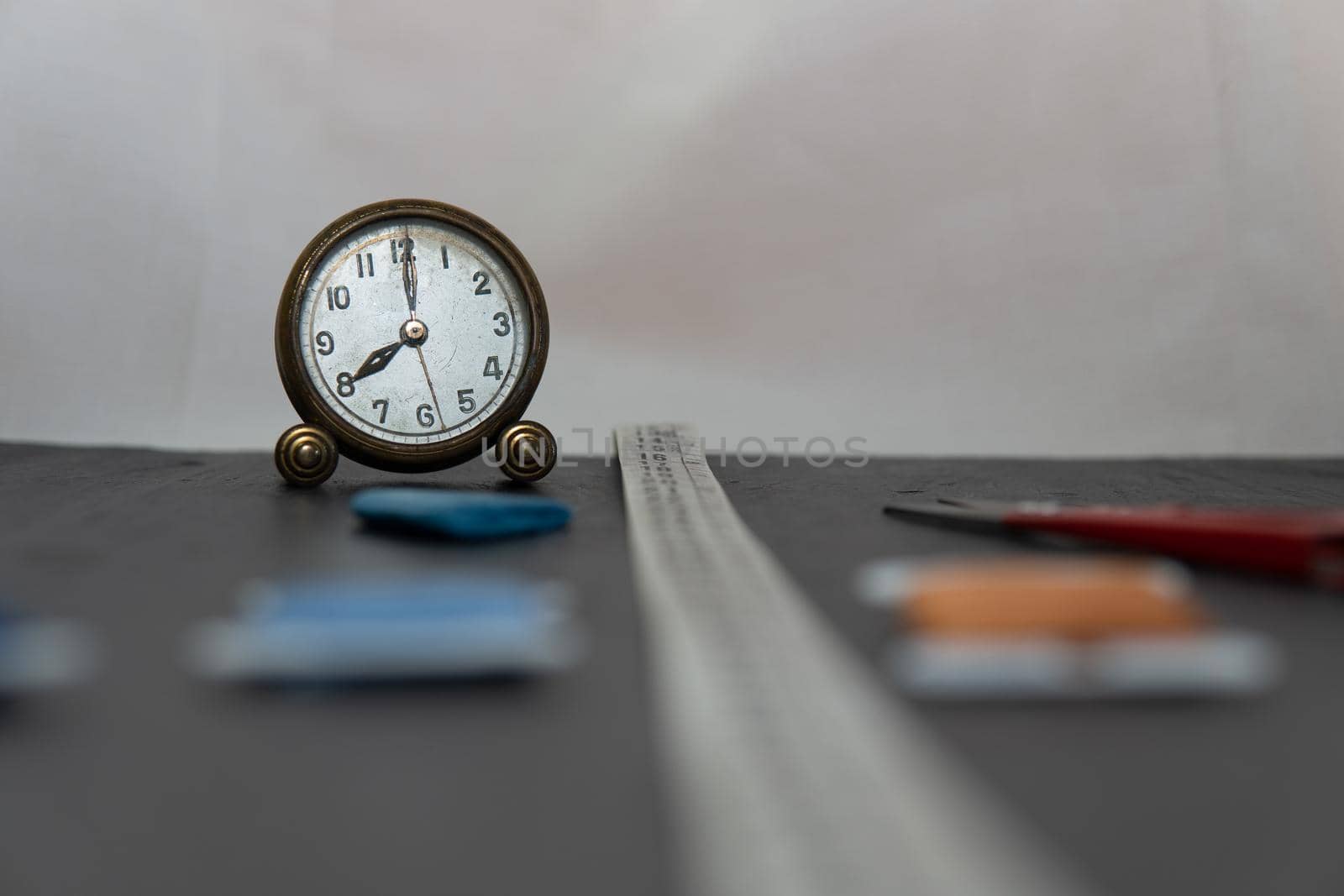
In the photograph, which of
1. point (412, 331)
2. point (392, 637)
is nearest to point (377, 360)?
point (412, 331)

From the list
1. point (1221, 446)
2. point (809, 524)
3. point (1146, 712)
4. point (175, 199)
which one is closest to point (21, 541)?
point (809, 524)

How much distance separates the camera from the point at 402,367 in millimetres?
1881

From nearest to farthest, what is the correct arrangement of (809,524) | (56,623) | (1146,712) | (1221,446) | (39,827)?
Answer: (39,827) → (1146,712) → (56,623) → (809,524) → (1221,446)

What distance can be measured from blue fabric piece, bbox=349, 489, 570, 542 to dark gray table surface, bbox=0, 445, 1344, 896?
0.18 metres

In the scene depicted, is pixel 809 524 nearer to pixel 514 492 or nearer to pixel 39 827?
pixel 514 492

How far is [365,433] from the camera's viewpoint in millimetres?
1865

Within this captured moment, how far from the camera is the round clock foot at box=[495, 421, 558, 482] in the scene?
188 centimetres

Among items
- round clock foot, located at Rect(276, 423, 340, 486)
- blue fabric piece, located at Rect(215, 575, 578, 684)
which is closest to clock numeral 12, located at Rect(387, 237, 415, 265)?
round clock foot, located at Rect(276, 423, 340, 486)

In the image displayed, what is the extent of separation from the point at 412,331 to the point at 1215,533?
3.47ft

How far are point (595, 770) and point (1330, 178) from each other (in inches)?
98.9

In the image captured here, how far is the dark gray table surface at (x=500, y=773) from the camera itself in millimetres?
713

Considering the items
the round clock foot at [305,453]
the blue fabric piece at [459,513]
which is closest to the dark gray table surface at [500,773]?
the blue fabric piece at [459,513]

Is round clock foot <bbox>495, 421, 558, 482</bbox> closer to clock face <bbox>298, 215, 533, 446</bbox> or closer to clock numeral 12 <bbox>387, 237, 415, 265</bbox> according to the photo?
clock face <bbox>298, 215, 533, 446</bbox>

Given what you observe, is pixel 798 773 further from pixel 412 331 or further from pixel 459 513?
pixel 412 331
